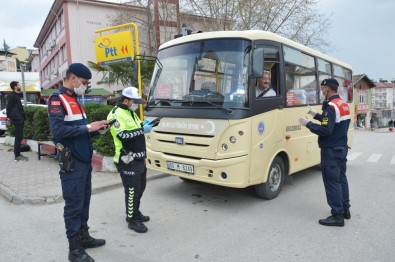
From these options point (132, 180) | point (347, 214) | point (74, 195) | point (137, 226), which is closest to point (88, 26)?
point (132, 180)

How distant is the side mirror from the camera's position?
518 cm

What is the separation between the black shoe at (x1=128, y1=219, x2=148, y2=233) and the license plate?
1185mm

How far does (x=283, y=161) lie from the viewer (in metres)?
6.33

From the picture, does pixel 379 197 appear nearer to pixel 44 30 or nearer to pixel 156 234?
pixel 156 234

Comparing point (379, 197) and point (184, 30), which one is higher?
point (184, 30)

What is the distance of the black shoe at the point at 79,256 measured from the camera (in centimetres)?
364

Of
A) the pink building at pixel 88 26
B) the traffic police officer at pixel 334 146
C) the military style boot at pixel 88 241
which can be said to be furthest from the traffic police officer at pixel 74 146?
the pink building at pixel 88 26

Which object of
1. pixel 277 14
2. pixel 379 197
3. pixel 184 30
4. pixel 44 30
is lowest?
pixel 379 197

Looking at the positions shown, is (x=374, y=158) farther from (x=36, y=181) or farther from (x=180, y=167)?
(x=36, y=181)

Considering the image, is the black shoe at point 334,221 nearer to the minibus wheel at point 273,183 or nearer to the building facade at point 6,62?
the minibus wheel at point 273,183

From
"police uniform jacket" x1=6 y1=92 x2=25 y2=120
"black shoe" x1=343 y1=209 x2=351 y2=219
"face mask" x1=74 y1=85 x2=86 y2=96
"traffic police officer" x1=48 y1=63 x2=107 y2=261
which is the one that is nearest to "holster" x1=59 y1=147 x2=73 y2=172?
"traffic police officer" x1=48 y1=63 x2=107 y2=261

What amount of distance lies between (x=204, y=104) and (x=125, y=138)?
156 cm

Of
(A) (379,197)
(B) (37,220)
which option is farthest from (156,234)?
(A) (379,197)

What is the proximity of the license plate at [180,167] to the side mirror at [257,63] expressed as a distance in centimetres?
177
